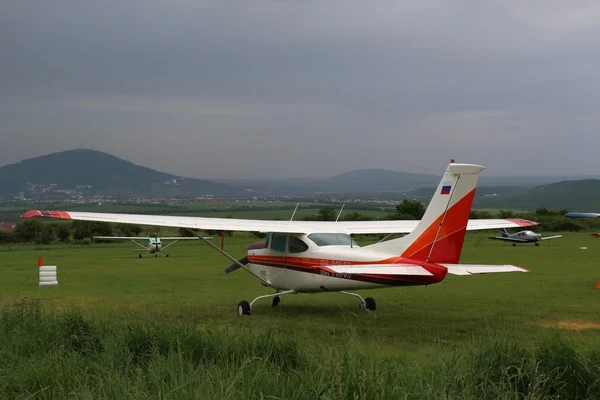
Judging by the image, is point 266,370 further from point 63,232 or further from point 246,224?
point 63,232

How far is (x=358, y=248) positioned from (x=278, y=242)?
2.14 meters

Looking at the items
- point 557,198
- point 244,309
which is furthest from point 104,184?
point 244,309

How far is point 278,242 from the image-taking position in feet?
43.3

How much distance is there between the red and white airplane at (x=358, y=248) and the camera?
10461 millimetres

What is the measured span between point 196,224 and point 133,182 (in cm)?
16646

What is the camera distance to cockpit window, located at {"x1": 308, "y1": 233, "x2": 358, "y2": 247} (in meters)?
12.2

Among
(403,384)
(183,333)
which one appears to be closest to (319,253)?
(183,333)

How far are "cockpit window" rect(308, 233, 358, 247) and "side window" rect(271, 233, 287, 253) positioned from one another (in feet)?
2.59

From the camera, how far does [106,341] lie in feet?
22.1

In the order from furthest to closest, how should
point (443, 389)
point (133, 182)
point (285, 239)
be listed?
point (133, 182) → point (285, 239) → point (443, 389)

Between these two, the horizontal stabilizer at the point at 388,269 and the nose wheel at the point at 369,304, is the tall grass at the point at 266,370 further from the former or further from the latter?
the nose wheel at the point at 369,304

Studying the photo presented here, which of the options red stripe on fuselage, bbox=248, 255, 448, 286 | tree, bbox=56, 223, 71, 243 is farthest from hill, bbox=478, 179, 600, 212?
red stripe on fuselage, bbox=248, 255, 448, 286

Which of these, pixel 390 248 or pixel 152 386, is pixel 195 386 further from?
pixel 390 248

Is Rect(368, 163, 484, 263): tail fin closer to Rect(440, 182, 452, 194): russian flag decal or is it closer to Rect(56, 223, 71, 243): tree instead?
Rect(440, 182, 452, 194): russian flag decal
